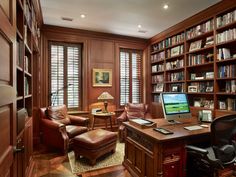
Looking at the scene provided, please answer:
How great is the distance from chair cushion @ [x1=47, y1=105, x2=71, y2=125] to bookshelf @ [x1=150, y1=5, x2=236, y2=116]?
9.29 feet

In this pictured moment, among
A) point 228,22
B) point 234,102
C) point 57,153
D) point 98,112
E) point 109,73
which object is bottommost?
point 57,153

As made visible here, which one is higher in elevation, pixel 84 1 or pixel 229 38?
pixel 84 1

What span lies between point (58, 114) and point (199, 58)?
3442 mm

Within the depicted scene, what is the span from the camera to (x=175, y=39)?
4348mm

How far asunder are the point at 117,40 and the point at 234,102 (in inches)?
133

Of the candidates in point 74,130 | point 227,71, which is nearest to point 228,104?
point 227,71

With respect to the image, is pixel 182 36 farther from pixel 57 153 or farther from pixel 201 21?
pixel 57 153

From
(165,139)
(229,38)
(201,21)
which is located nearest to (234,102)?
(229,38)

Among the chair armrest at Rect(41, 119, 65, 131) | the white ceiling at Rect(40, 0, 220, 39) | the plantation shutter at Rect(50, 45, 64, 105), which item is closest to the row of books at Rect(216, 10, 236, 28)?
the white ceiling at Rect(40, 0, 220, 39)

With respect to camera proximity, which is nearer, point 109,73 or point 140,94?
point 109,73

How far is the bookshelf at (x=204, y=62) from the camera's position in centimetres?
312

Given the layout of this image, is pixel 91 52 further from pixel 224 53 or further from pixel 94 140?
pixel 224 53

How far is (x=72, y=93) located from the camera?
4.66 metres

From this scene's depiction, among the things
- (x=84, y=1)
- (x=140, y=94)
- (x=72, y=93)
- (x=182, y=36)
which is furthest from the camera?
(x=140, y=94)
